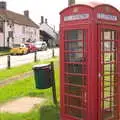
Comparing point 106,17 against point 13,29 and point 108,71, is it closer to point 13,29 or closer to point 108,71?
point 108,71

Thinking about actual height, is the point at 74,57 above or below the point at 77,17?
below

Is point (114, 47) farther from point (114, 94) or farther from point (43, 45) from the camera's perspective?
point (43, 45)

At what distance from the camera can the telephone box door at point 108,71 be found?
25.4 feet

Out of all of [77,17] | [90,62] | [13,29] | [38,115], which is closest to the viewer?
[90,62]

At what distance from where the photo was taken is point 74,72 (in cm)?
806

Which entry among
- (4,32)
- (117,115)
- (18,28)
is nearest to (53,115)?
(117,115)

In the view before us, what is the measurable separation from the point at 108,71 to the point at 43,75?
112 inches

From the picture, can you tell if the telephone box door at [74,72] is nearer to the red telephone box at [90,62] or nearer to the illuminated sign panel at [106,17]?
the red telephone box at [90,62]

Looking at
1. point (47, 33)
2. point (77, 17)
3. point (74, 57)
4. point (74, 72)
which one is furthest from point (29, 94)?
point (47, 33)

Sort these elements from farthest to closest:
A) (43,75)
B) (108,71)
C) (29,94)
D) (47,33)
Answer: (47,33) → (29,94) → (43,75) → (108,71)

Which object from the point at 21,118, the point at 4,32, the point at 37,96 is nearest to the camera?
the point at 21,118

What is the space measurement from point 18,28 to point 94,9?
70.7 m

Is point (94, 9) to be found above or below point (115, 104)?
above

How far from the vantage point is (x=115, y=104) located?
27.3 feet
